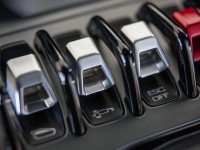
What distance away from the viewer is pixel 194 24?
415 millimetres

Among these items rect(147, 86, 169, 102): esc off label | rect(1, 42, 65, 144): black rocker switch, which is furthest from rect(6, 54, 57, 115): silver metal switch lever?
rect(147, 86, 169, 102): esc off label

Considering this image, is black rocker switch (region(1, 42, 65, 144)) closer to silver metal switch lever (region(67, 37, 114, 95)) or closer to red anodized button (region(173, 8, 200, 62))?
silver metal switch lever (region(67, 37, 114, 95))

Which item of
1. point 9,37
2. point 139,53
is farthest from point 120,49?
point 9,37

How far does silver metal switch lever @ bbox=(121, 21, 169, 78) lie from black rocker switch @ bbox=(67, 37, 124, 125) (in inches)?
1.4

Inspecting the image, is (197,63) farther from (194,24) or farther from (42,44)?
(42,44)

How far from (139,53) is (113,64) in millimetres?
47

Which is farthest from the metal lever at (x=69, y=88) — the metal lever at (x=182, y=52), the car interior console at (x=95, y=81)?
the metal lever at (x=182, y=52)

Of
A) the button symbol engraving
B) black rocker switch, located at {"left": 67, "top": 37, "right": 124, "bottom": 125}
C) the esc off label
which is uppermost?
black rocker switch, located at {"left": 67, "top": 37, "right": 124, "bottom": 125}

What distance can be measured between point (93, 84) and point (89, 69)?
0.06ft

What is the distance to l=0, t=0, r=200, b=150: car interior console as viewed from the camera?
0.36m

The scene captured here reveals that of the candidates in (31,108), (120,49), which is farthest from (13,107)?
(120,49)

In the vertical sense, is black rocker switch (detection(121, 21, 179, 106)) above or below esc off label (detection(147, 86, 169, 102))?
above

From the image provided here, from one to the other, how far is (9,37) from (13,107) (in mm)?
103

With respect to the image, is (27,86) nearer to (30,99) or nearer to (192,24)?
(30,99)
